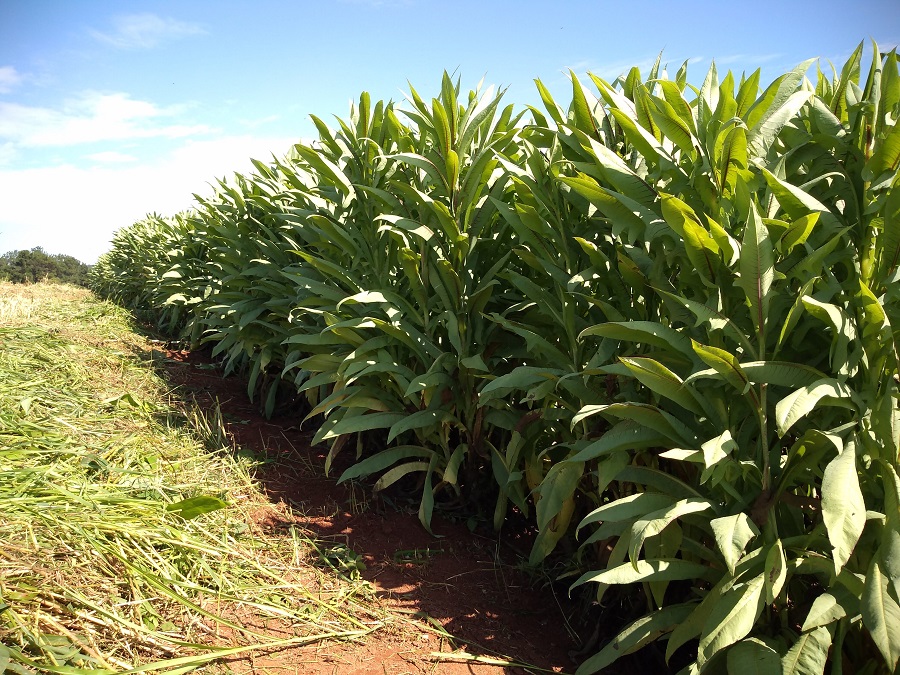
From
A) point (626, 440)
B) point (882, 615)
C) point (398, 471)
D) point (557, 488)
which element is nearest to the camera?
point (882, 615)

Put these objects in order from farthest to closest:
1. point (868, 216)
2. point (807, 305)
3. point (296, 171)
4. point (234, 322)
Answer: point (234, 322), point (296, 171), point (868, 216), point (807, 305)

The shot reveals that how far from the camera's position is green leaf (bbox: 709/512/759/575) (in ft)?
5.50

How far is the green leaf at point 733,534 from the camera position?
1676 mm

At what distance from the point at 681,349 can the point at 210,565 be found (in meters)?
1.90

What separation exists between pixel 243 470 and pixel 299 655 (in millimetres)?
1641

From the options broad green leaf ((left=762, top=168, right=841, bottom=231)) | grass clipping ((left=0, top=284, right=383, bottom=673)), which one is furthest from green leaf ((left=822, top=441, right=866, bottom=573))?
grass clipping ((left=0, top=284, right=383, bottom=673))

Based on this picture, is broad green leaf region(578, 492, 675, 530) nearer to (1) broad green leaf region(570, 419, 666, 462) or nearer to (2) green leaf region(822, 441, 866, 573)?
(1) broad green leaf region(570, 419, 666, 462)

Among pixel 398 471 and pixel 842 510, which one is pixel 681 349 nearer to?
pixel 842 510

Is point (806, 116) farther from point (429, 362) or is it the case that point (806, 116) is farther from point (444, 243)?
point (429, 362)

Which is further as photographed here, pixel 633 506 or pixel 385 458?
pixel 385 458

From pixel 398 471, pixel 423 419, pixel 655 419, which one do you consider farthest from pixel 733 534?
pixel 398 471

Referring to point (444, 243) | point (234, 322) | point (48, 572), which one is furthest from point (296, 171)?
point (48, 572)

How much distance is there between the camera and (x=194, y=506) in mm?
2834

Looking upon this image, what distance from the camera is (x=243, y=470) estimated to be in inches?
146
